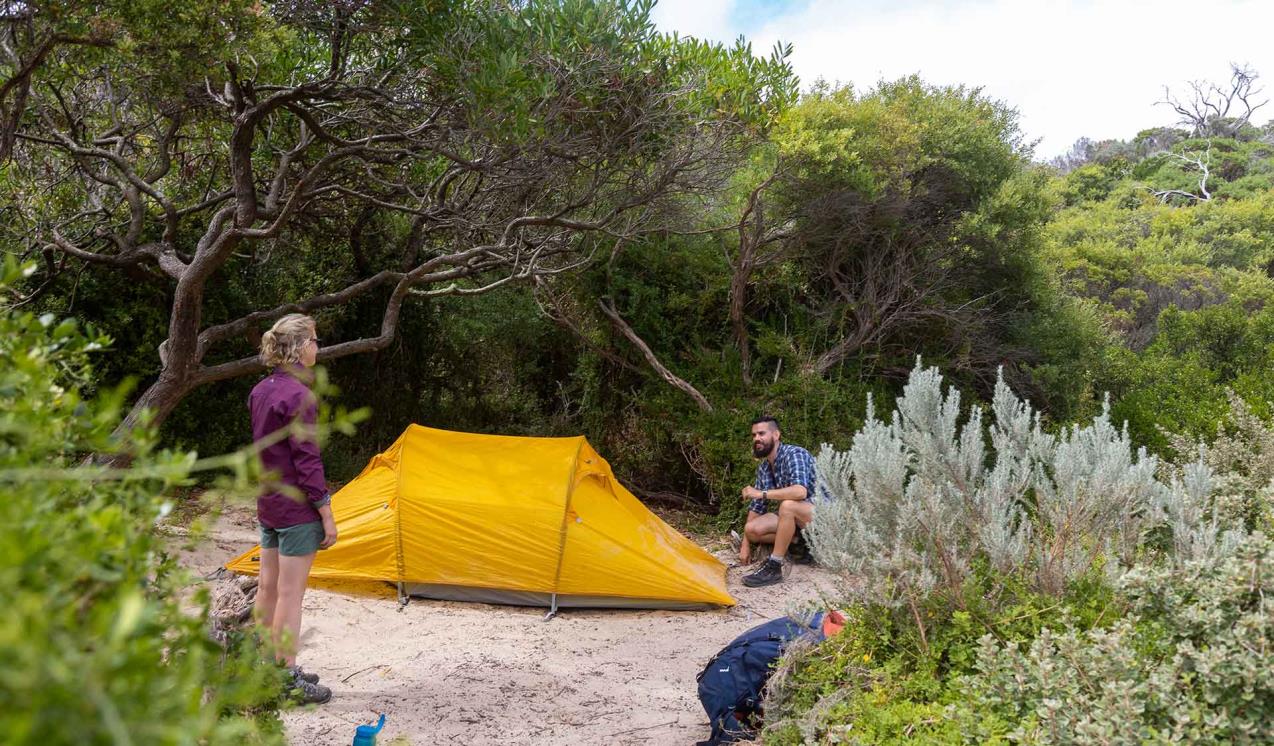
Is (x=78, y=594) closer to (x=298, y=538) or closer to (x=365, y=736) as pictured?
(x=365, y=736)

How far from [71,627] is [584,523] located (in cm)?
511

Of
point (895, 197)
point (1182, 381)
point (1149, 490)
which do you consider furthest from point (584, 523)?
point (1182, 381)

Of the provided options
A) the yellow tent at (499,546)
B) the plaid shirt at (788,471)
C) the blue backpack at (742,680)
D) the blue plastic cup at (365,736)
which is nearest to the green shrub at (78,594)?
the blue plastic cup at (365,736)

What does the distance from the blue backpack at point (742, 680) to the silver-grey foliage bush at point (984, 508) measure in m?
0.41

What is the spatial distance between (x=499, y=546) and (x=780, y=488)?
2.04m

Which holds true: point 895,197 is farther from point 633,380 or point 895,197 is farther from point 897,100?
point 633,380

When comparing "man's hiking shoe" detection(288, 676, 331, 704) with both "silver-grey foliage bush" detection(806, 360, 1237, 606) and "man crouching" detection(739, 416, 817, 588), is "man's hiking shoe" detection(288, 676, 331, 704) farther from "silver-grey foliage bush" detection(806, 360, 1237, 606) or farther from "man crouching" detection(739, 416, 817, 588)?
"man crouching" detection(739, 416, 817, 588)

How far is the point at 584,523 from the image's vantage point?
591 cm

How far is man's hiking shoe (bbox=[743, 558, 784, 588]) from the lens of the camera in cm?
647

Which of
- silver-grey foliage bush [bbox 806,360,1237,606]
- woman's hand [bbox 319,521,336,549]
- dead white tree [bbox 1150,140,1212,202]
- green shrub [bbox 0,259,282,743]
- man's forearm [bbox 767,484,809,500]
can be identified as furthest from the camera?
dead white tree [bbox 1150,140,1212,202]

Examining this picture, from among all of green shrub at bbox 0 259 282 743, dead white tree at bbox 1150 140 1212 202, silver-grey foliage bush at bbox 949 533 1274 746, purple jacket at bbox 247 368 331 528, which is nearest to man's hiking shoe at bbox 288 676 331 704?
purple jacket at bbox 247 368 331 528

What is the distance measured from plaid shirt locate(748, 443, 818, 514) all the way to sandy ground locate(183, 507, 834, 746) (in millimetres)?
693

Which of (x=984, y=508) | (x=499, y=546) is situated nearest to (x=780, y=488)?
(x=499, y=546)

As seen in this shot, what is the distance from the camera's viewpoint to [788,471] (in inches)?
257
